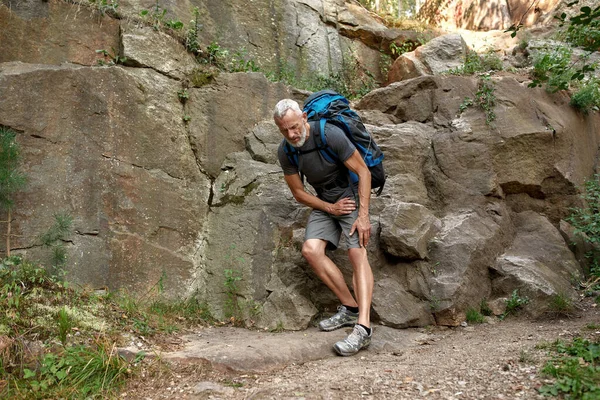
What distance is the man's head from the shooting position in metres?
4.37

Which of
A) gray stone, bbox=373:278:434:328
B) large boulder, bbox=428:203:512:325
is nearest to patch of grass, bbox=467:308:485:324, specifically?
large boulder, bbox=428:203:512:325

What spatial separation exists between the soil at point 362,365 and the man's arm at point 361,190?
957mm

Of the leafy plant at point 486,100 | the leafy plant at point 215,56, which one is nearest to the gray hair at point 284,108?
the leafy plant at point 215,56

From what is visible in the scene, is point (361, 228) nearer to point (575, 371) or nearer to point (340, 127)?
point (340, 127)

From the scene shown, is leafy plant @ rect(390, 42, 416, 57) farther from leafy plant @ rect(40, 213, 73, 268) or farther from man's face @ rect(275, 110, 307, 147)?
leafy plant @ rect(40, 213, 73, 268)

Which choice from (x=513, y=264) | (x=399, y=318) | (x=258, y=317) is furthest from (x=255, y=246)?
(x=513, y=264)

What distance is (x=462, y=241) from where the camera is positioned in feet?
17.9

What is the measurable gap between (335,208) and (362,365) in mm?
1455

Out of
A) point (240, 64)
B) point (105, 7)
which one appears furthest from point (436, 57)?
point (105, 7)

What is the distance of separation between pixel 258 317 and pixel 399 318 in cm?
143

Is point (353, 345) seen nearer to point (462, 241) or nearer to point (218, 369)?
point (218, 369)

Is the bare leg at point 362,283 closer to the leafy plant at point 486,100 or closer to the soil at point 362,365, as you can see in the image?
the soil at point 362,365

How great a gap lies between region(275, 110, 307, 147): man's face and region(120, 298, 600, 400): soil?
70.2 inches

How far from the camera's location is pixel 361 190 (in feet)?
14.8
